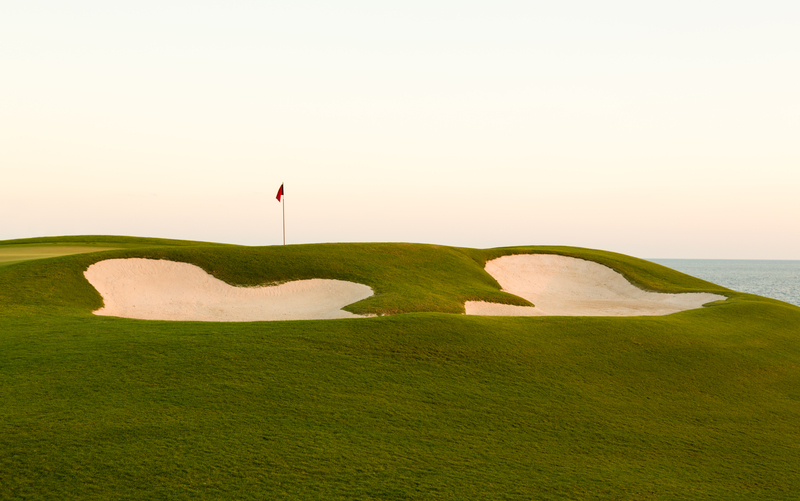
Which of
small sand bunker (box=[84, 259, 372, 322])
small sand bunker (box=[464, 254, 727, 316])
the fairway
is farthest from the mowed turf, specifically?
the fairway

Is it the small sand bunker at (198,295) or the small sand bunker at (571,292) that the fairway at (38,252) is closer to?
the small sand bunker at (198,295)

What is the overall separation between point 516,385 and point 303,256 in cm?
1772

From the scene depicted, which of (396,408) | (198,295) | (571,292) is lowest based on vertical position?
(396,408)

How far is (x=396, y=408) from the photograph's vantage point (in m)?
10.0

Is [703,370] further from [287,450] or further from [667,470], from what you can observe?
[287,450]

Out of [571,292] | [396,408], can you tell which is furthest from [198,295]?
[571,292]

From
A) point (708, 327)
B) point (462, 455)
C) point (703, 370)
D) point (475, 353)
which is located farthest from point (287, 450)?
point (708, 327)

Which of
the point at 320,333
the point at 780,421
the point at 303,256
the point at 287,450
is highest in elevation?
the point at 303,256

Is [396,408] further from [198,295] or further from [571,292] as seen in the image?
[571,292]

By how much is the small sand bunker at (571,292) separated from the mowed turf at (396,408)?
852 centimetres

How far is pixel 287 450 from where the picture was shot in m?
8.09

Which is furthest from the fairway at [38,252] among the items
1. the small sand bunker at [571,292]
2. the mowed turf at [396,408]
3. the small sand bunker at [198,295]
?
the small sand bunker at [571,292]

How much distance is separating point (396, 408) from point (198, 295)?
16.1m

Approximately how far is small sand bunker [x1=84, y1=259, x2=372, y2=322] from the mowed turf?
11.6 ft
